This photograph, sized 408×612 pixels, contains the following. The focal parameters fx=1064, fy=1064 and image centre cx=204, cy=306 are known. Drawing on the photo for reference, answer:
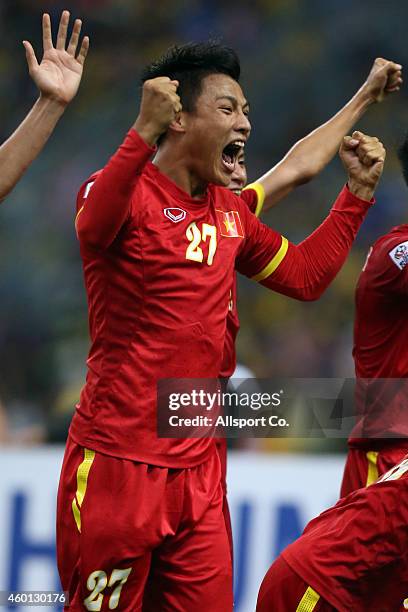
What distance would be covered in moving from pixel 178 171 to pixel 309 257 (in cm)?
56

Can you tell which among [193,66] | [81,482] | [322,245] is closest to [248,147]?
[322,245]

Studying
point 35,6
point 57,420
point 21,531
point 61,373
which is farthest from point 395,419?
point 35,6

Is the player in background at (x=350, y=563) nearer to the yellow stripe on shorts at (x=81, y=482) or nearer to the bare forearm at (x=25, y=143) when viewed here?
the yellow stripe on shorts at (x=81, y=482)

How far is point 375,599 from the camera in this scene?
9.70 feet

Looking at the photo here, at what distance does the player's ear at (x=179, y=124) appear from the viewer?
3184 millimetres

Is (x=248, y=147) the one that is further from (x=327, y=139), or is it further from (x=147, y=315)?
(x=147, y=315)

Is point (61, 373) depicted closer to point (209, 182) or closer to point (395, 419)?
point (395, 419)

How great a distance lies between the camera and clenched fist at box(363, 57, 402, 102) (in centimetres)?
376

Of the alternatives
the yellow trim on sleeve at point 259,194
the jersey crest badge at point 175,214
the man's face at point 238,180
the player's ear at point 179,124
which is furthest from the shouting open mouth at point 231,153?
the yellow trim on sleeve at point 259,194

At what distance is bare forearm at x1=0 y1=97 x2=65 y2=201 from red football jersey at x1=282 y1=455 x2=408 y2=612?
1287mm

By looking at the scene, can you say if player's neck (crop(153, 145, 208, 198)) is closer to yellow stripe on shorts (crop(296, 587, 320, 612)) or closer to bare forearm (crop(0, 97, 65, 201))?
bare forearm (crop(0, 97, 65, 201))

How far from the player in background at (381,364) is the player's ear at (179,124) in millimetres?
1046

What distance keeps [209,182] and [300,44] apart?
17.7ft

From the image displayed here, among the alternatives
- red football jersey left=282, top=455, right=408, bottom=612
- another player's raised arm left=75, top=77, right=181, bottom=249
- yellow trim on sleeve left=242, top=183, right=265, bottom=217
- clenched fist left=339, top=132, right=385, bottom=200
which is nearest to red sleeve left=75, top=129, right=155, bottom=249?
another player's raised arm left=75, top=77, right=181, bottom=249
